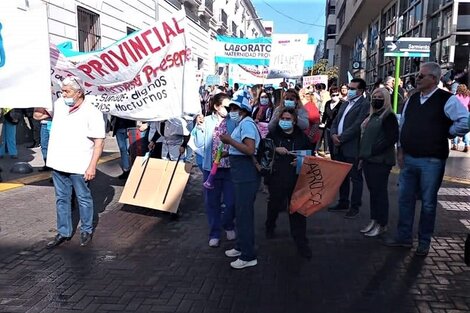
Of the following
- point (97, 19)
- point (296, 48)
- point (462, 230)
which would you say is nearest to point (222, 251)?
point (462, 230)

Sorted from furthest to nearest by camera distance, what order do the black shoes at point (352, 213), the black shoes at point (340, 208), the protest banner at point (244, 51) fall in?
1. the protest banner at point (244, 51)
2. the black shoes at point (340, 208)
3. the black shoes at point (352, 213)

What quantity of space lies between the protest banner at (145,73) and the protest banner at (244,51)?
36.6 feet

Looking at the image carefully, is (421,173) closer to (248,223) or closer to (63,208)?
(248,223)

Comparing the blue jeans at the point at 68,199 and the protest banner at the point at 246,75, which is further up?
the protest banner at the point at 246,75

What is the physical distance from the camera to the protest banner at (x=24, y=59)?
5555 millimetres

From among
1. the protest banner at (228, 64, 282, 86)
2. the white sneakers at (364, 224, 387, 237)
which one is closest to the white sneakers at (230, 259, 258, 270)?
the white sneakers at (364, 224, 387, 237)

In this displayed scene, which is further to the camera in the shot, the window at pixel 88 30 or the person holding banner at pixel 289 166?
the window at pixel 88 30

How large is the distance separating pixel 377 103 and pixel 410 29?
18841 mm

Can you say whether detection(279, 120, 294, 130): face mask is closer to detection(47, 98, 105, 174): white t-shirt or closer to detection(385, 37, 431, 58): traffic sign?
detection(47, 98, 105, 174): white t-shirt

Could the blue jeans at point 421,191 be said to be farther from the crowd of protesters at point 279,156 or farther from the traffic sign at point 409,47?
the traffic sign at point 409,47

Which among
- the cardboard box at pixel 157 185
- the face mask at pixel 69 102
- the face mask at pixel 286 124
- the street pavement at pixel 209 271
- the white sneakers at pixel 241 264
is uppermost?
the face mask at pixel 69 102

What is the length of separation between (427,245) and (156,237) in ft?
9.60

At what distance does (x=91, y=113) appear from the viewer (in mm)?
5043

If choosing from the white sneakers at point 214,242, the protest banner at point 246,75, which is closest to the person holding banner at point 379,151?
the white sneakers at point 214,242
